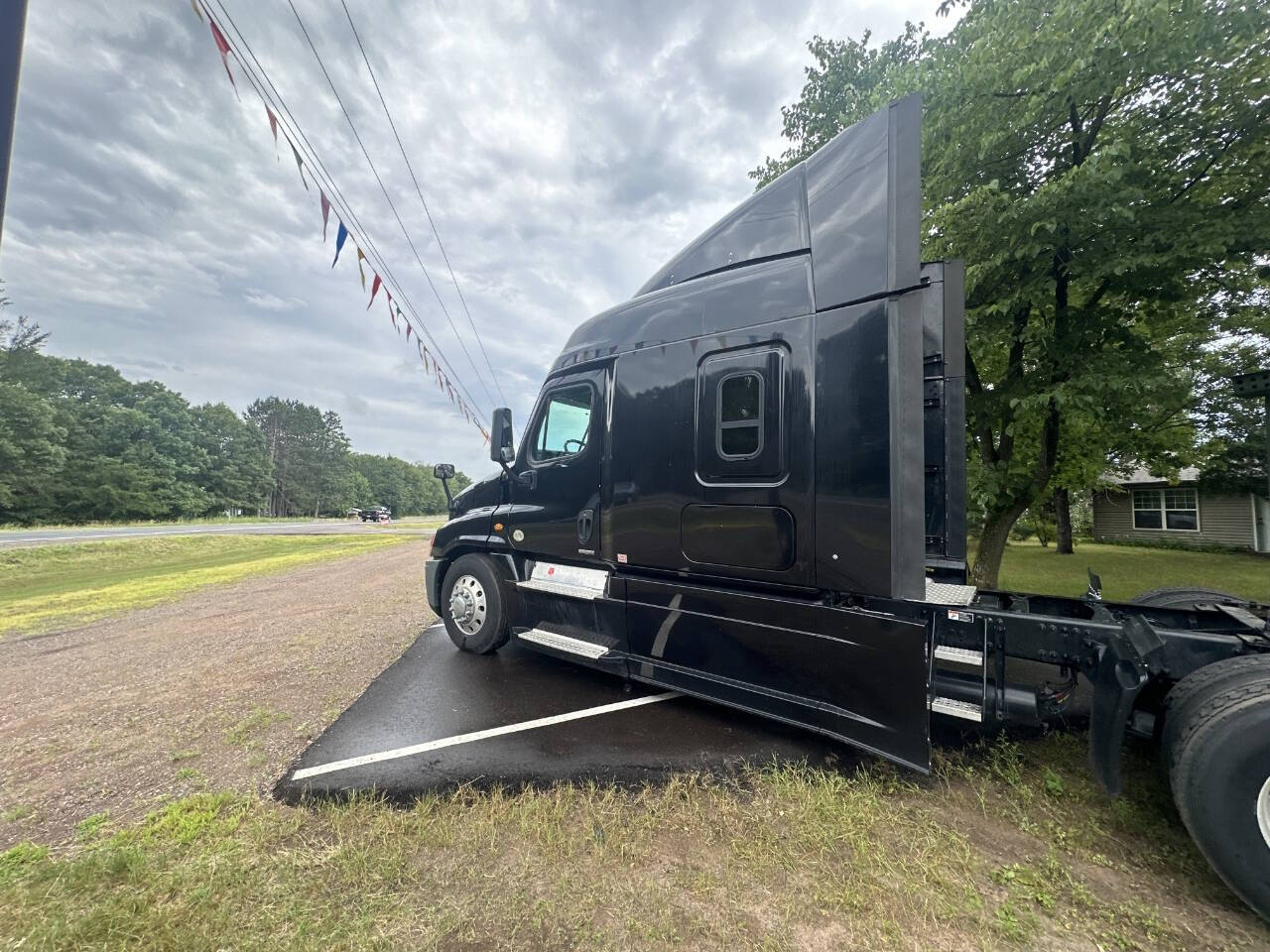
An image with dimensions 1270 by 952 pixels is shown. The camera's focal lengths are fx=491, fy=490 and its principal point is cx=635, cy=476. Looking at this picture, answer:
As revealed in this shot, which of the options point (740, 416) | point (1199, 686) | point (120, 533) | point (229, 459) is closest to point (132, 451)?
point (229, 459)

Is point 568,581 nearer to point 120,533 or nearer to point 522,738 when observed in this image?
point 522,738

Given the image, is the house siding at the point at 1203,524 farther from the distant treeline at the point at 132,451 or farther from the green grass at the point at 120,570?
the distant treeline at the point at 132,451

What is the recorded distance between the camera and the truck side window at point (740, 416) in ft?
10.3

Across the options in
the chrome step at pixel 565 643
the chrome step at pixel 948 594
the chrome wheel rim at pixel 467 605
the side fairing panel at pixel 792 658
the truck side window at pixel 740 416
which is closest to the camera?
the side fairing panel at pixel 792 658

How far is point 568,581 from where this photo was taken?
4160 millimetres

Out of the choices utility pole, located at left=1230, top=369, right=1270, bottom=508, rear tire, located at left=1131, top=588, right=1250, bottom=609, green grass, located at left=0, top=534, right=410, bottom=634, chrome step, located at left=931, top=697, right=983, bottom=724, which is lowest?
green grass, located at left=0, top=534, right=410, bottom=634

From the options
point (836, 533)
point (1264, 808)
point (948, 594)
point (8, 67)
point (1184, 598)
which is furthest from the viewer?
point (1184, 598)

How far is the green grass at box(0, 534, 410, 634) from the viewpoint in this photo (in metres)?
8.16

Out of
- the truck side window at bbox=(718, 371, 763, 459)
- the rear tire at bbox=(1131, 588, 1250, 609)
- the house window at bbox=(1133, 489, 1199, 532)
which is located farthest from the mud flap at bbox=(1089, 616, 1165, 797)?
the house window at bbox=(1133, 489, 1199, 532)

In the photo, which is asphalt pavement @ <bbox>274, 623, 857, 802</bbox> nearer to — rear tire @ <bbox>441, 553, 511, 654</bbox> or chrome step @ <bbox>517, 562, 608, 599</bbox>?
rear tire @ <bbox>441, 553, 511, 654</bbox>

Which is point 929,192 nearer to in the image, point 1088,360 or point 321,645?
point 1088,360

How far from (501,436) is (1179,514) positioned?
27400 mm

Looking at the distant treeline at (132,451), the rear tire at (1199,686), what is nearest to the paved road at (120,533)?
the distant treeline at (132,451)

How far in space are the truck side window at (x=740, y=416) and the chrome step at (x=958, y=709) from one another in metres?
1.75
